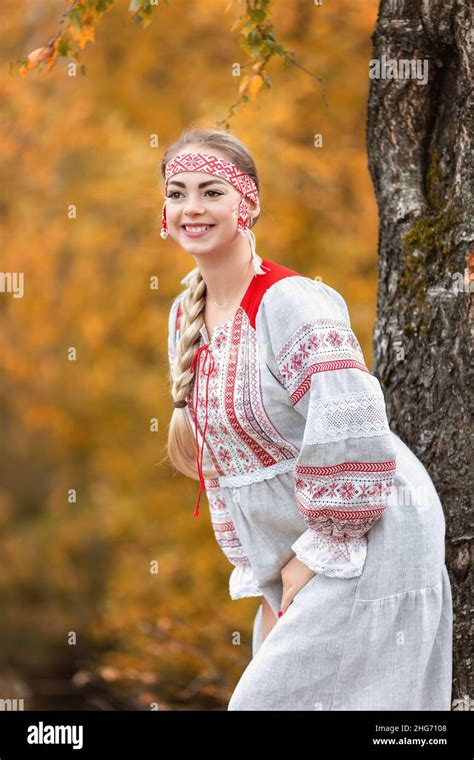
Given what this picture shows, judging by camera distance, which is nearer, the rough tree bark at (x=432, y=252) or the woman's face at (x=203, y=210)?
→ the woman's face at (x=203, y=210)

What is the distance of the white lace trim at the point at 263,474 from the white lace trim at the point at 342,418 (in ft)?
0.78

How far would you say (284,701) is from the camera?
110 inches

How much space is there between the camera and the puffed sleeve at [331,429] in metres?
2.71

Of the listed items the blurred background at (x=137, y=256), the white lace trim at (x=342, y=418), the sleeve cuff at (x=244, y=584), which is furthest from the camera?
the blurred background at (x=137, y=256)

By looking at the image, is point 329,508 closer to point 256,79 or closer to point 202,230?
point 202,230

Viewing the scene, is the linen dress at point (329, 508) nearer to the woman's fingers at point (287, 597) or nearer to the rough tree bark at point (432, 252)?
the woman's fingers at point (287, 597)

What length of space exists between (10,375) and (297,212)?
3.14 m

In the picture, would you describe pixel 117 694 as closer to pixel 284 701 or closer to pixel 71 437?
pixel 71 437

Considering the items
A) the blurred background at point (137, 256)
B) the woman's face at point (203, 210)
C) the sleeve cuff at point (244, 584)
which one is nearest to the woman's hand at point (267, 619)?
the sleeve cuff at point (244, 584)

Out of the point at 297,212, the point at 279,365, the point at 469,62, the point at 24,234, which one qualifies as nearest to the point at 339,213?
the point at 297,212

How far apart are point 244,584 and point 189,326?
0.77 meters
